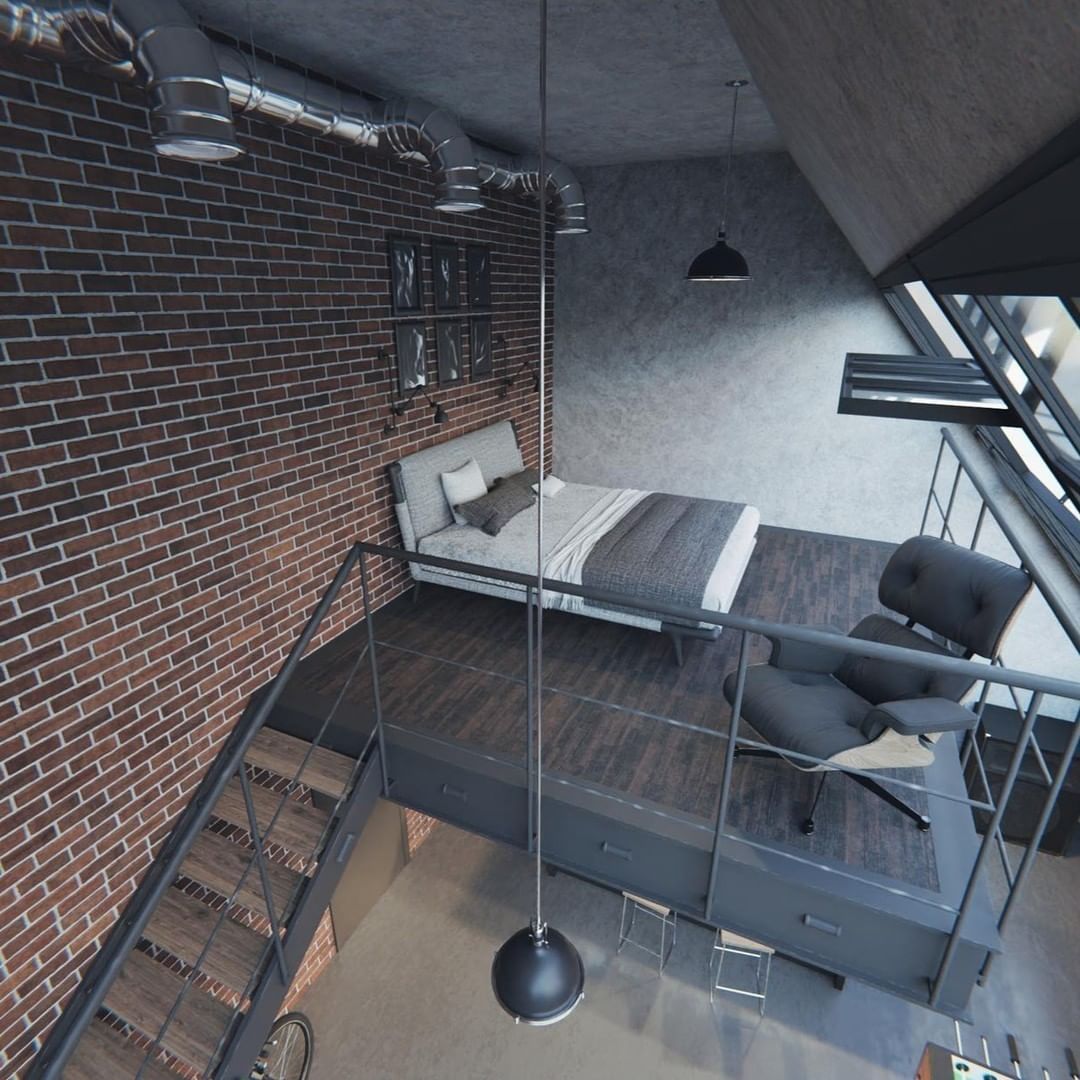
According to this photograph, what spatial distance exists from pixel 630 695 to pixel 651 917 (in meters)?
2.00

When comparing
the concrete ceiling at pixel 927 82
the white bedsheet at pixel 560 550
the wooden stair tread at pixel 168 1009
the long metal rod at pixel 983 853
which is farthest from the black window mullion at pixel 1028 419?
the wooden stair tread at pixel 168 1009

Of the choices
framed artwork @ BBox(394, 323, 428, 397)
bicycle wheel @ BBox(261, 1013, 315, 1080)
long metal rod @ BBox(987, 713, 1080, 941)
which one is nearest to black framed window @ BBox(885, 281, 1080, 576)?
long metal rod @ BBox(987, 713, 1080, 941)

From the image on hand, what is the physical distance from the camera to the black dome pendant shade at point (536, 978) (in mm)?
1499

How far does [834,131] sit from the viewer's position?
1458 millimetres

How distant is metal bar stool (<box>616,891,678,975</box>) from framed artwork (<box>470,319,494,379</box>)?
3.48m

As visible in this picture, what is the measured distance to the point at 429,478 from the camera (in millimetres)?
4098

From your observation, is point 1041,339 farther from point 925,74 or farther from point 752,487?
point 752,487

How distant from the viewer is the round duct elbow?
2877 mm

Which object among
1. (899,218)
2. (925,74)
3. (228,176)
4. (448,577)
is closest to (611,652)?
(448,577)

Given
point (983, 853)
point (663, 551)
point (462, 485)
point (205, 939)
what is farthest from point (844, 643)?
point (462, 485)

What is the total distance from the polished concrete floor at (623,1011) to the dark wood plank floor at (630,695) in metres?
1.90

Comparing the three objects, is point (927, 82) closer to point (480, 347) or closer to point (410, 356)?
point (410, 356)

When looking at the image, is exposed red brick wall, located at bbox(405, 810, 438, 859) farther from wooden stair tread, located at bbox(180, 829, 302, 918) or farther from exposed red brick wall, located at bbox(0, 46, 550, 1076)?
exposed red brick wall, located at bbox(0, 46, 550, 1076)

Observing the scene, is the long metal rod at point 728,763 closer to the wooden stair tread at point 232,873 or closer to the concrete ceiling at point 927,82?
the concrete ceiling at point 927,82
